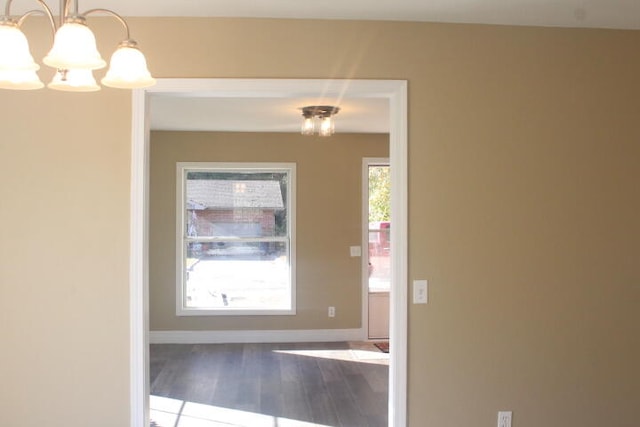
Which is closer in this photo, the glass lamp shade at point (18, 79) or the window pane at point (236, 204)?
the glass lamp shade at point (18, 79)

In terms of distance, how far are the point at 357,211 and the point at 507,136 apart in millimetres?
3551

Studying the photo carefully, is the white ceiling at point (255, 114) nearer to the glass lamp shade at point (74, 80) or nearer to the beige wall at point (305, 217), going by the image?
the beige wall at point (305, 217)

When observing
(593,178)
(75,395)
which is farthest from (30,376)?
(593,178)

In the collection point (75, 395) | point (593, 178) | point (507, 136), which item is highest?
point (507, 136)

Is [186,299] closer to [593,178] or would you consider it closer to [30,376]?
[30,376]

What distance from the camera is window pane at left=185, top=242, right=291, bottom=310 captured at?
6043mm

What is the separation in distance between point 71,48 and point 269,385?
148 inches

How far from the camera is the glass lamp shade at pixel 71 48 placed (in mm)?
1224

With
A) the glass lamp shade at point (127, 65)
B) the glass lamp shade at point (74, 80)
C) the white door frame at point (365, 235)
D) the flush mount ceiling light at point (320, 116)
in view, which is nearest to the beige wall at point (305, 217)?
the white door frame at point (365, 235)

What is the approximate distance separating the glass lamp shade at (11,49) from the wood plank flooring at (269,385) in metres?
2.95

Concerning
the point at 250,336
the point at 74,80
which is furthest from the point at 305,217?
the point at 74,80

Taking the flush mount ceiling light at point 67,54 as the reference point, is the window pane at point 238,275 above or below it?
below

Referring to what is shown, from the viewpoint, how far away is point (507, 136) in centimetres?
255

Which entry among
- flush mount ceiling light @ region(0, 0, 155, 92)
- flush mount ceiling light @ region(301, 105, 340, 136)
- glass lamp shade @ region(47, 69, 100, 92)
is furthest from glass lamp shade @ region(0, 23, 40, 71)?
flush mount ceiling light @ region(301, 105, 340, 136)
